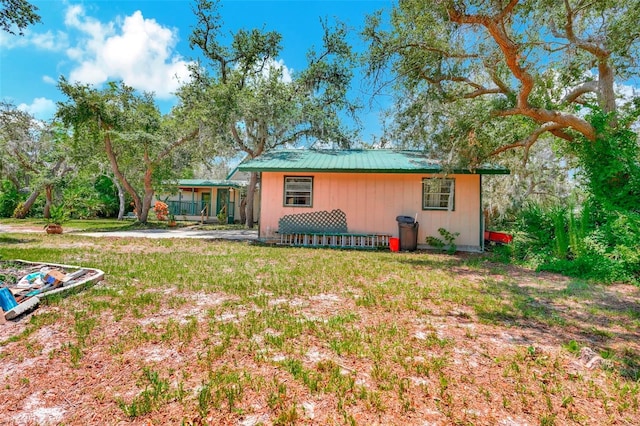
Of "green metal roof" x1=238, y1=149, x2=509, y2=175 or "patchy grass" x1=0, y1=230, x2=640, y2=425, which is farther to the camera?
"green metal roof" x1=238, y1=149, x2=509, y2=175

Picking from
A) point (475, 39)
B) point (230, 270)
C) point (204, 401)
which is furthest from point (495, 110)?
point (204, 401)

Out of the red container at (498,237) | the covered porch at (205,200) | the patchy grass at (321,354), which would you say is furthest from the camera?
the covered porch at (205,200)

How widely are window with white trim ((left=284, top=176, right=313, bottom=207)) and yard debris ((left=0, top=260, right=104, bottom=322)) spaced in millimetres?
6619

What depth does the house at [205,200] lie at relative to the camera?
23.9 meters

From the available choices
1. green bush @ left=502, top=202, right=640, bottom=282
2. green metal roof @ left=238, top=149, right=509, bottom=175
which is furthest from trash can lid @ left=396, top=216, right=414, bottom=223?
green bush @ left=502, top=202, right=640, bottom=282

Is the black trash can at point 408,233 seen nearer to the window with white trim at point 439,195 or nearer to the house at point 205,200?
the window with white trim at point 439,195

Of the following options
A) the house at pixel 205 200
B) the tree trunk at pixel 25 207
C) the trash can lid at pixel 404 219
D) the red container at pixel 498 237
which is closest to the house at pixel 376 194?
the trash can lid at pixel 404 219

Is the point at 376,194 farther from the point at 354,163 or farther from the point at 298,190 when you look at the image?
the point at 298,190

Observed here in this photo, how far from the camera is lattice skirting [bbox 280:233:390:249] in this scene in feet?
35.7

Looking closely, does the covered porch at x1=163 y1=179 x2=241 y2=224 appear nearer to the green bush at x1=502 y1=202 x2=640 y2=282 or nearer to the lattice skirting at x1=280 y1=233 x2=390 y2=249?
the lattice skirting at x1=280 y1=233 x2=390 y2=249

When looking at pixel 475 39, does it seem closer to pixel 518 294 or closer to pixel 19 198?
pixel 518 294

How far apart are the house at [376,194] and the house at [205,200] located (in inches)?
504

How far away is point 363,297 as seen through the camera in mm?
4680

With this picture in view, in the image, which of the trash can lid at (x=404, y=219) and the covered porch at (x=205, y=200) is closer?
the trash can lid at (x=404, y=219)
